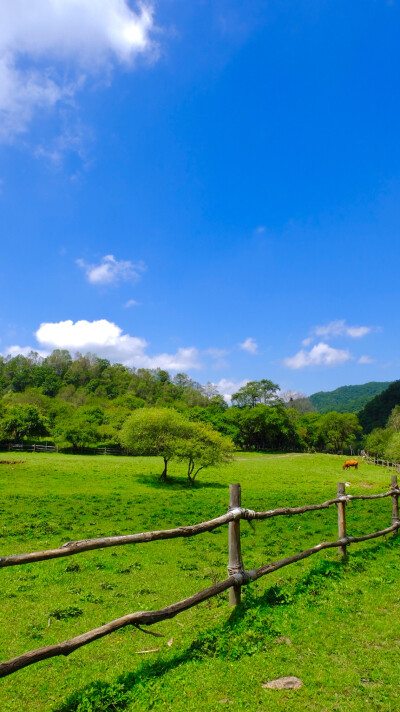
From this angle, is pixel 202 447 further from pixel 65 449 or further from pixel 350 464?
pixel 65 449

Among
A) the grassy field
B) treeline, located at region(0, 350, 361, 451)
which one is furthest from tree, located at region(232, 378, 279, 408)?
the grassy field

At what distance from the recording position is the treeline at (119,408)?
68.4 m

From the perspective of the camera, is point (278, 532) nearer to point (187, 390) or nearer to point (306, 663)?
point (306, 663)

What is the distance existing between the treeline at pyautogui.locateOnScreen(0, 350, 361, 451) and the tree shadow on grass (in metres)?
6.15

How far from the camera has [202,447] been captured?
107ft

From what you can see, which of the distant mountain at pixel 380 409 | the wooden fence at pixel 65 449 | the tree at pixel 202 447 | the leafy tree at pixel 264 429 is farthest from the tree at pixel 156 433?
the distant mountain at pixel 380 409

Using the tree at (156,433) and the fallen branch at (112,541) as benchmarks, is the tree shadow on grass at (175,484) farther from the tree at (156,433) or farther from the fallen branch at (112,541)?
the fallen branch at (112,541)

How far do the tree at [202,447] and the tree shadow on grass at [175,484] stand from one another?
853mm

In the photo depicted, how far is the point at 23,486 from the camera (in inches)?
1011

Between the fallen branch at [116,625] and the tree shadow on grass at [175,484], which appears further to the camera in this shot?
the tree shadow on grass at [175,484]

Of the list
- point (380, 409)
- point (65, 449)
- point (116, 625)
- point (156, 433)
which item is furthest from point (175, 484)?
point (380, 409)

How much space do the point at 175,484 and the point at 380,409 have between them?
118 metres

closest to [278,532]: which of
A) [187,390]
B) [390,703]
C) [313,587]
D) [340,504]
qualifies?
[340,504]

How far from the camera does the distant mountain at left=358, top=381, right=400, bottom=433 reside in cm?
12481
